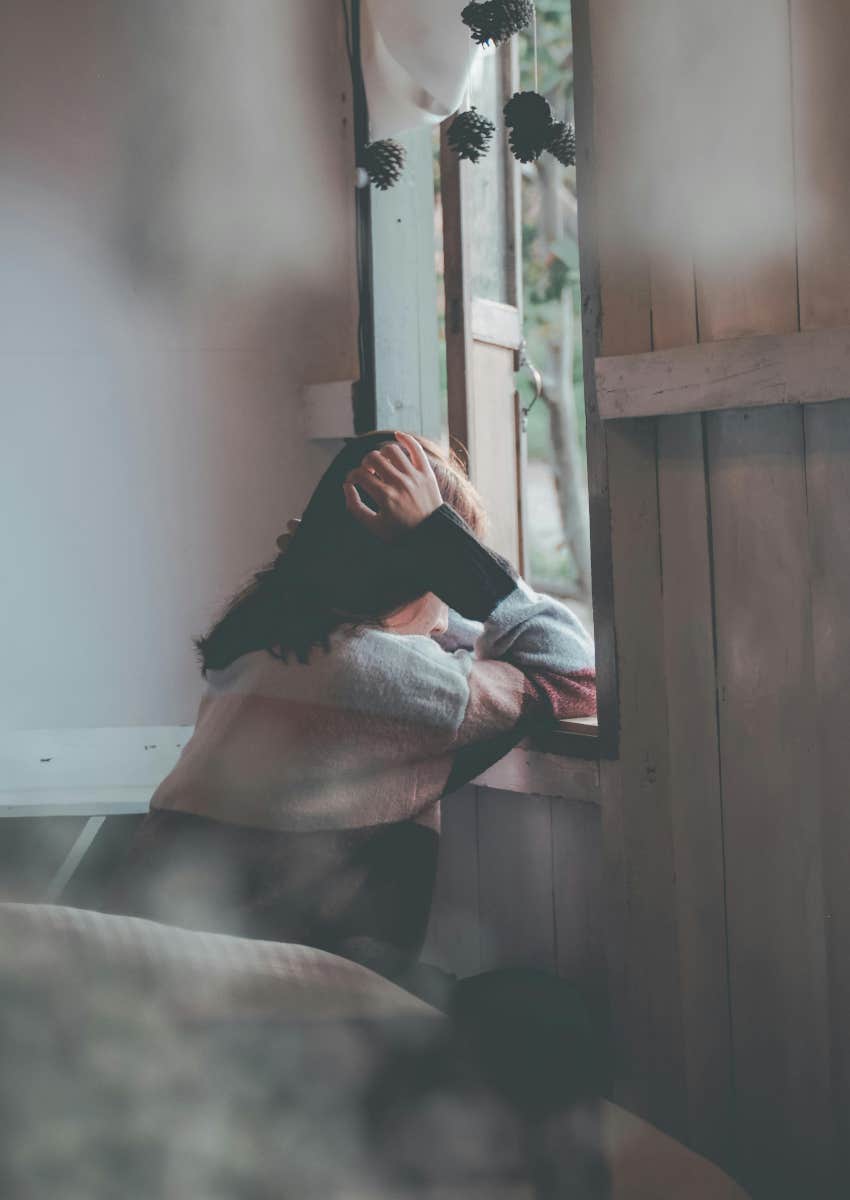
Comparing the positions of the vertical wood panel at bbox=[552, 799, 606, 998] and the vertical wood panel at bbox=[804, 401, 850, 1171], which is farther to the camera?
the vertical wood panel at bbox=[552, 799, 606, 998]

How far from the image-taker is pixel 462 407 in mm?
1605

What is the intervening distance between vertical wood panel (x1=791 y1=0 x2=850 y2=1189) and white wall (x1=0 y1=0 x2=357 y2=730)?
835 mm

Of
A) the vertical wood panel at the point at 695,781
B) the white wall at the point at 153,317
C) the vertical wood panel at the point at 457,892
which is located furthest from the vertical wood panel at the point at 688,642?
the white wall at the point at 153,317

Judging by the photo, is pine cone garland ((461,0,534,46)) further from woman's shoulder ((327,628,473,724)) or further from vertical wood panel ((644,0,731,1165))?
woman's shoulder ((327,628,473,724))

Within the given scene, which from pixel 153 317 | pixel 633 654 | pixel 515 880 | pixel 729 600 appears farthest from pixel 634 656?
pixel 153 317

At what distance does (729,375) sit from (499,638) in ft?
1.31

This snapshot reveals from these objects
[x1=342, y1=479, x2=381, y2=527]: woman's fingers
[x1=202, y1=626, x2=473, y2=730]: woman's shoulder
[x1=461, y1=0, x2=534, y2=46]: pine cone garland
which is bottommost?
[x1=202, y1=626, x2=473, y2=730]: woman's shoulder

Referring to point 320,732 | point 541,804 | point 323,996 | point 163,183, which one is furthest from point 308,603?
point 163,183

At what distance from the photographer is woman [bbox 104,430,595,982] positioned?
1.12 meters

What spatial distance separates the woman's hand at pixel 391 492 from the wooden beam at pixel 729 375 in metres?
0.21

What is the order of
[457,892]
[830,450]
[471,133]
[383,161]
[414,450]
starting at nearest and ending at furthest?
[830,450] < [414,450] < [471,133] < [457,892] < [383,161]

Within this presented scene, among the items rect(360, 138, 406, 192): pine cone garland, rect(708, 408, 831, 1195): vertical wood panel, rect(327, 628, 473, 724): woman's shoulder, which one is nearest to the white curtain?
rect(360, 138, 406, 192): pine cone garland

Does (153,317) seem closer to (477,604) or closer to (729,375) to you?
(477,604)

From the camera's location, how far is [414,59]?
1429 millimetres
